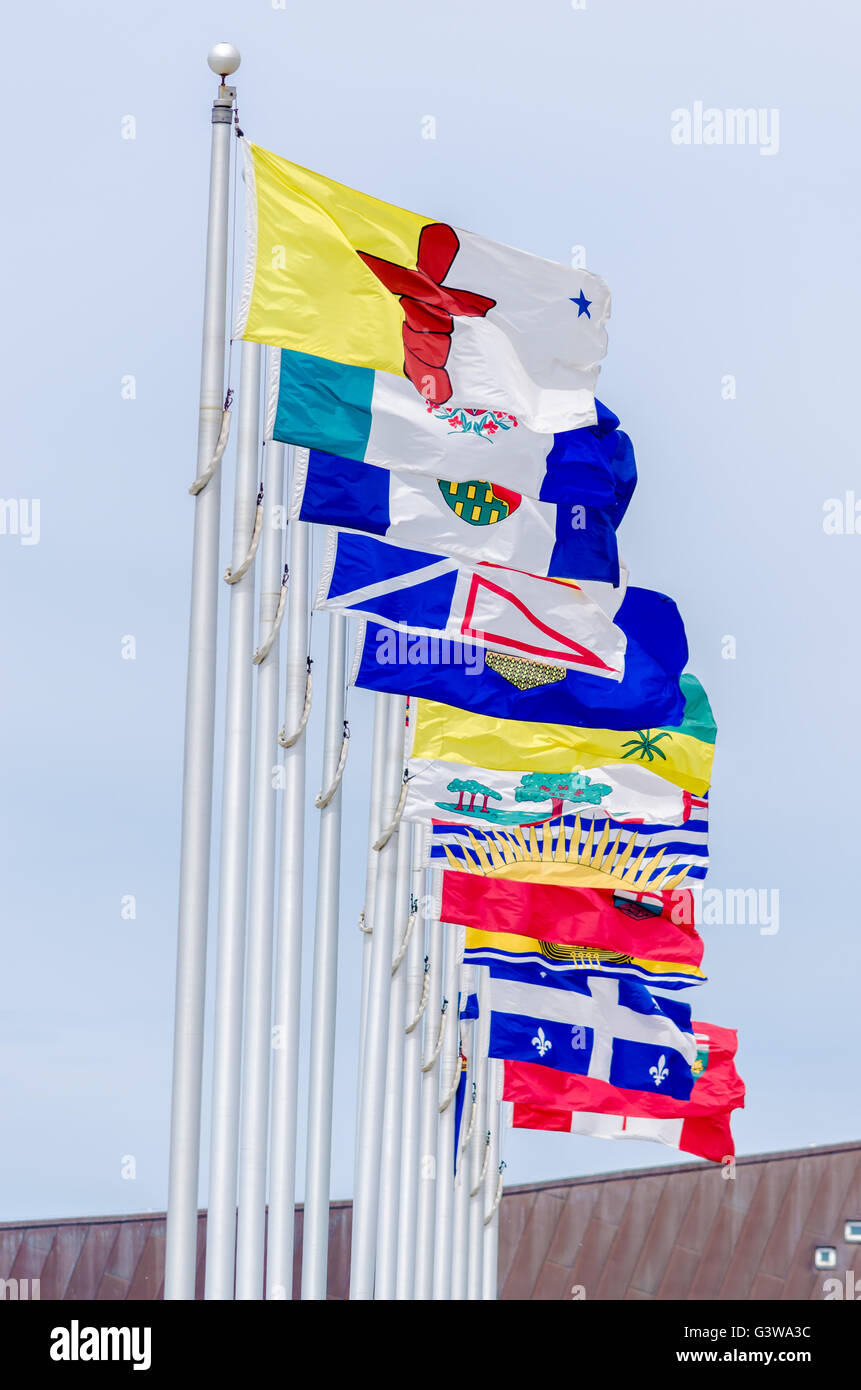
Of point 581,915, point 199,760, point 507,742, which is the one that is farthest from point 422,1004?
point 199,760

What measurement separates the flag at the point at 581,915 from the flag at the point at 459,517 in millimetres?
10273

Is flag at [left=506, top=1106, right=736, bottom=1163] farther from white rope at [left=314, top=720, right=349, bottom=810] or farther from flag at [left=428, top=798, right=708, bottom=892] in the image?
white rope at [left=314, top=720, right=349, bottom=810]

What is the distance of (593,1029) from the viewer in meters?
32.6

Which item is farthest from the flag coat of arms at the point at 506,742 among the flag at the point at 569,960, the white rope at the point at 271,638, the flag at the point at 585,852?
the white rope at the point at 271,638

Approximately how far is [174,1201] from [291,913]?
463cm

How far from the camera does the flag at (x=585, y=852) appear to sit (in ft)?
96.3

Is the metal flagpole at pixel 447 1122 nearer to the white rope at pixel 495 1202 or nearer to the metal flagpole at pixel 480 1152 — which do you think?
the metal flagpole at pixel 480 1152

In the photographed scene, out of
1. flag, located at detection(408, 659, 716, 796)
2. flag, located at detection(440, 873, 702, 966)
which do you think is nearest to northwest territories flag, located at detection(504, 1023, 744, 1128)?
flag, located at detection(440, 873, 702, 966)

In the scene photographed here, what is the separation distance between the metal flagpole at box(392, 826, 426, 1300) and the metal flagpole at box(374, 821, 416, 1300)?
32 centimetres

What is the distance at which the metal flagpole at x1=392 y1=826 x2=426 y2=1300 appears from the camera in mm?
28797

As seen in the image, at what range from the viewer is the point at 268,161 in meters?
16.9

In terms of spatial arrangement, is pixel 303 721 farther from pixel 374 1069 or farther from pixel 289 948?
pixel 374 1069
